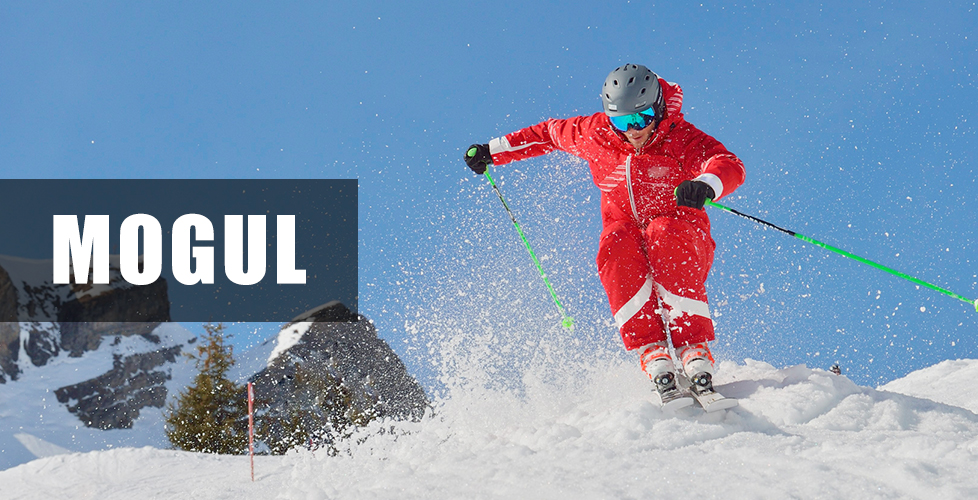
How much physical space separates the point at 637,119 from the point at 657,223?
75 cm

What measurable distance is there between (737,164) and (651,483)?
2.53 meters

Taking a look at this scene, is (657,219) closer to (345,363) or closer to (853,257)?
(853,257)

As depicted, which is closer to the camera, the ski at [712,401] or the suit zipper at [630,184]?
the ski at [712,401]

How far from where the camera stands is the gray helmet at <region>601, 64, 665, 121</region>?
423 cm

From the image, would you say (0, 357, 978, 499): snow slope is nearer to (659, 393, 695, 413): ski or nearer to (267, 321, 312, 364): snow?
(659, 393, 695, 413): ski

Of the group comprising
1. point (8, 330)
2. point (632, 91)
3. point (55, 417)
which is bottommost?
point (55, 417)

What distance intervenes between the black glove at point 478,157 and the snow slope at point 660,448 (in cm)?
198

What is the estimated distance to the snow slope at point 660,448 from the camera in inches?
96.7

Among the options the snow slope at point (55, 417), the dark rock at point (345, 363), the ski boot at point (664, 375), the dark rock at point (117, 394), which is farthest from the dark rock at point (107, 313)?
the ski boot at point (664, 375)

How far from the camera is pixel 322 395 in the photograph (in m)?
35.2

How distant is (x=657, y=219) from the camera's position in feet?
14.2

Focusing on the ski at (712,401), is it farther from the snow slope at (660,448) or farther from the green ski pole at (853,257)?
the green ski pole at (853,257)

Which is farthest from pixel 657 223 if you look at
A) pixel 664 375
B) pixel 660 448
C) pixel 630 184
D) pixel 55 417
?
pixel 55 417

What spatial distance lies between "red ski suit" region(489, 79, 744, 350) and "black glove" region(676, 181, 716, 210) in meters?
0.11
